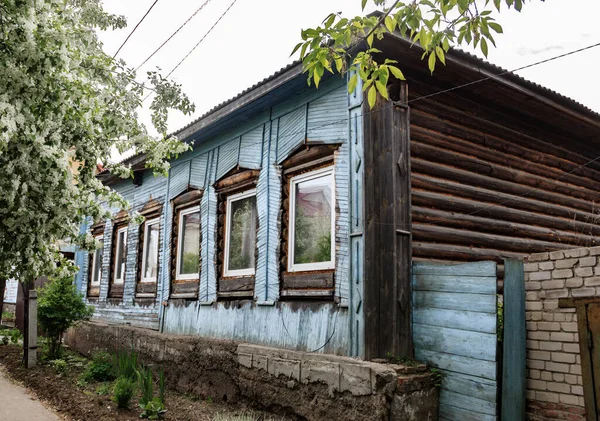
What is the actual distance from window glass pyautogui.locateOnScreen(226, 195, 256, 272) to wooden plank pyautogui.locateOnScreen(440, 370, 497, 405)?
348cm

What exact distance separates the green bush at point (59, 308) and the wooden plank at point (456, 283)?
7838 mm

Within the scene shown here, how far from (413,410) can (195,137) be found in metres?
6.24

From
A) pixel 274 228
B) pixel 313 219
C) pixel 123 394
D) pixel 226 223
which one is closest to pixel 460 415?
pixel 313 219

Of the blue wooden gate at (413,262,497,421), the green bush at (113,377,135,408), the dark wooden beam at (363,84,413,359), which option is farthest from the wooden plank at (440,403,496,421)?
the green bush at (113,377,135,408)

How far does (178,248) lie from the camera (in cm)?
991

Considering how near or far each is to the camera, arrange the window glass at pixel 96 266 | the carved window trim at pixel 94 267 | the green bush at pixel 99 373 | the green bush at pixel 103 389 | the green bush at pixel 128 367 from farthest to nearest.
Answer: the window glass at pixel 96 266, the carved window trim at pixel 94 267, the green bush at pixel 99 373, the green bush at pixel 128 367, the green bush at pixel 103 389

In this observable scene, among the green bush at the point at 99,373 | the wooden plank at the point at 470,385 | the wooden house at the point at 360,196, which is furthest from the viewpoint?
the green bush at the point at 99,373

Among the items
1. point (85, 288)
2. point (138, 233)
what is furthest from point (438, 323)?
point (85, 288)

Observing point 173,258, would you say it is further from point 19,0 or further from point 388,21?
point 388,21

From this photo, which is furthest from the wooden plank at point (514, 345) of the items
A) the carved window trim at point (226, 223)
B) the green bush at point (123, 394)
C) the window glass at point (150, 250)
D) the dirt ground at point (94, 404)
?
the window glass at point (150, 250)

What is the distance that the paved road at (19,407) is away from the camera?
277 inches

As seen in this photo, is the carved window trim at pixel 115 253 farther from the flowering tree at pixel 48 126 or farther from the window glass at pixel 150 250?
the flowering tree at pixel 48 126

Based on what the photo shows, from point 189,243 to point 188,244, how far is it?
1.8 inches

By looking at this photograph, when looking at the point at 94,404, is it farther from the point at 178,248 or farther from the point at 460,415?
the point at 460,415
